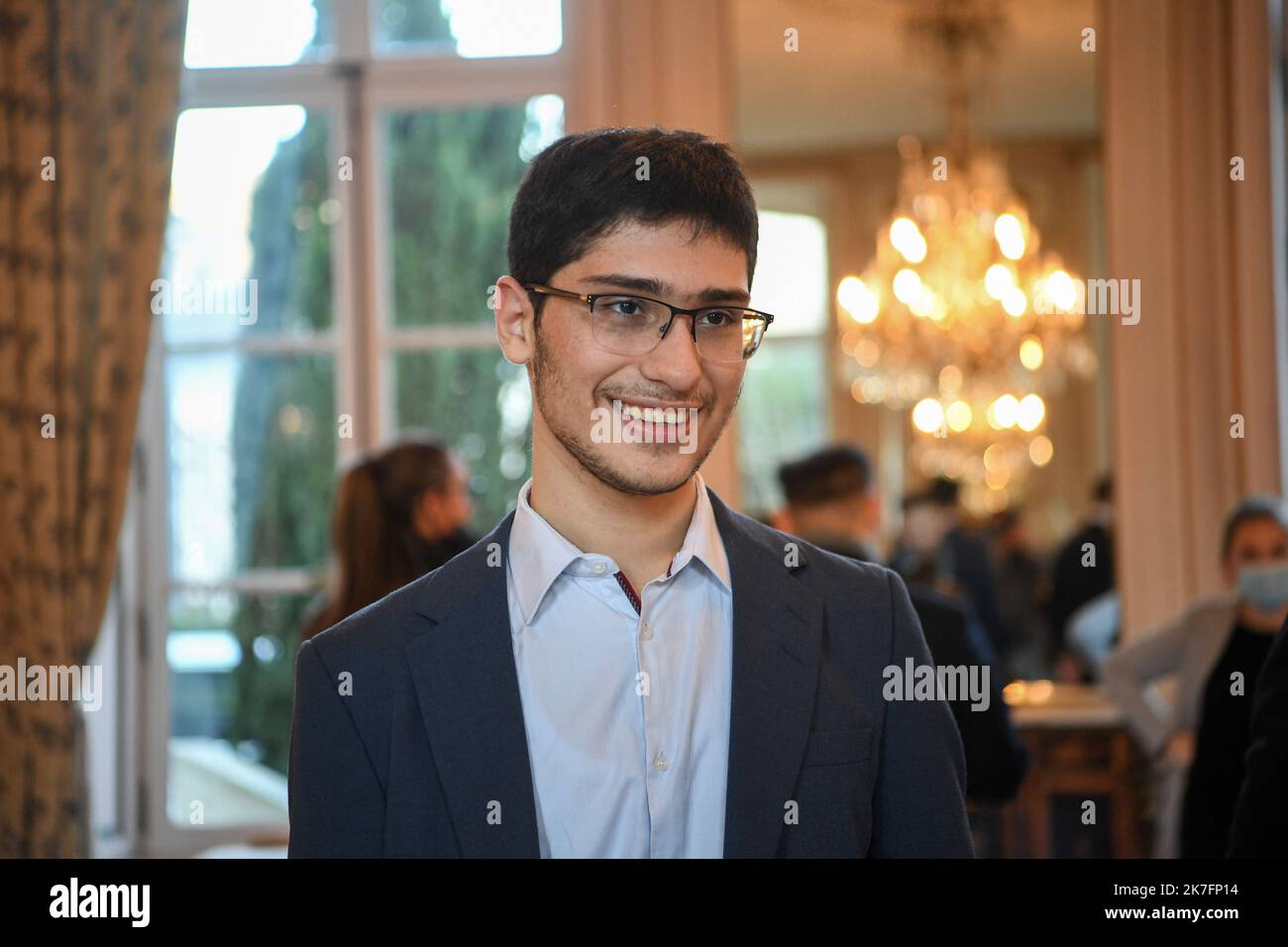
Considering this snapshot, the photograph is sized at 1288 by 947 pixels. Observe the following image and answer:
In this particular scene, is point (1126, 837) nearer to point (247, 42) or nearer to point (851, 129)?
point (247, 42)

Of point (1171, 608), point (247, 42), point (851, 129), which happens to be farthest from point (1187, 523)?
point (851, 129)

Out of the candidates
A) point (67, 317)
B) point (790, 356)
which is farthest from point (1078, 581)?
point (67, 317)

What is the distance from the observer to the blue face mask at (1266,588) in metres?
2.12

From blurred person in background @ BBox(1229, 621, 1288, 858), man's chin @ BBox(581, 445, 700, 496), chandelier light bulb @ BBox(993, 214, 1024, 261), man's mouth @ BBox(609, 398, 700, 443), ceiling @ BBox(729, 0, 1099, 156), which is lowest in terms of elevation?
blurred person in background @ BBox(1229, 621, 1288, 858)

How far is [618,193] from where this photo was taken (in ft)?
3.84

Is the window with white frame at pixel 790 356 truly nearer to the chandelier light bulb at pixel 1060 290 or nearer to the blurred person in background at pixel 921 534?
the blurred person in background at pixel 921 534

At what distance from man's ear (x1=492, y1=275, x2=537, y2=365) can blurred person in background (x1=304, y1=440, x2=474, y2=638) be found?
1718mm

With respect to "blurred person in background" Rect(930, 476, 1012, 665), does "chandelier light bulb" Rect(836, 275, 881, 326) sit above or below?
above

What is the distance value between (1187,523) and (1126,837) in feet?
2.97

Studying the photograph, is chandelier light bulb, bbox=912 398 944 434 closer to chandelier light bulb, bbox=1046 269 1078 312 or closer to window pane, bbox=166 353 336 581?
chandelier light bulb, bbox=1046 269 1078 312

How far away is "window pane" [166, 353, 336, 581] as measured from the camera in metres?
4.21

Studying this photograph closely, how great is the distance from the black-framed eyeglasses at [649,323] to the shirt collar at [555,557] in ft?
0.49

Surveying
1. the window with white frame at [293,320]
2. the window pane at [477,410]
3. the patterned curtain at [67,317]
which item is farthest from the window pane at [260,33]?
the window pane at [477,410]

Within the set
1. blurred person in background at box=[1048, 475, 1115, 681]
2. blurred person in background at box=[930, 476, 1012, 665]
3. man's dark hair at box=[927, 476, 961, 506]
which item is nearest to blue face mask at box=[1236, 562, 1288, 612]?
blurred person in background at box=[1048, 475, 1115, 681]
